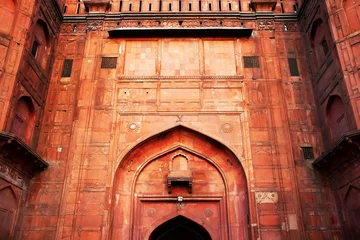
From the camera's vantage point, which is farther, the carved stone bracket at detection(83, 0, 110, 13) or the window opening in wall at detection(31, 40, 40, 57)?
the carved stone bracket at detection(83, 0, 110, 13)

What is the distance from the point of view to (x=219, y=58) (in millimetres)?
14297

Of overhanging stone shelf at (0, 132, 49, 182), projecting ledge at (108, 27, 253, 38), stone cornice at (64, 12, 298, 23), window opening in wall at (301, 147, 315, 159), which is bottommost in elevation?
overhanging stone shelf at (0, 132, 49, 182)

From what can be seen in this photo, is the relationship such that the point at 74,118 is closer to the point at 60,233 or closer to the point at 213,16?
the point at 60,233

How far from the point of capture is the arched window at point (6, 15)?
11.3 m

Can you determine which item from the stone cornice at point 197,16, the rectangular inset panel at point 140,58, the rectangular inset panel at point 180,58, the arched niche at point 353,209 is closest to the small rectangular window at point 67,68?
the stone cornice at point 197,16

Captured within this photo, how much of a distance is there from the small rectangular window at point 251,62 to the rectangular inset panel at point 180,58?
2.03 metres

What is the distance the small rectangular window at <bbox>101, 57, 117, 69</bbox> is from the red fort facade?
0.19 meters

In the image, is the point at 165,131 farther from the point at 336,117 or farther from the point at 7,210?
the point at 336,117

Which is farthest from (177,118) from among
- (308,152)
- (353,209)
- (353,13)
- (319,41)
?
(353,13)

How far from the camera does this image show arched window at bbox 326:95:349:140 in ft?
36.9

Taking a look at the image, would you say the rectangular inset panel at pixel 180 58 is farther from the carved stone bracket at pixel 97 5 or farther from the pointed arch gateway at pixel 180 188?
the carved stone bracket at pixel 97 5

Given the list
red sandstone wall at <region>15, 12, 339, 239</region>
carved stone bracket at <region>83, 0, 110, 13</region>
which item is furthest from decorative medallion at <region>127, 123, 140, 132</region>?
carved stone bracket at <region>83, 0, 110, 13</region>

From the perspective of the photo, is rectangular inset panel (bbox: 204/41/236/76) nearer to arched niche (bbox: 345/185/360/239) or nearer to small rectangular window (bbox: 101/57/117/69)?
small rectangular window (bbox: 101/57/117/69)

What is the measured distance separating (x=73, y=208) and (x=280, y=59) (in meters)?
9.92
